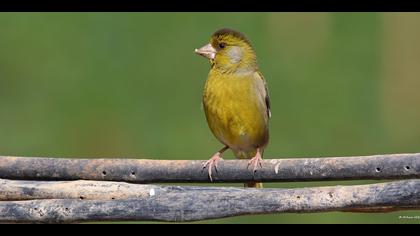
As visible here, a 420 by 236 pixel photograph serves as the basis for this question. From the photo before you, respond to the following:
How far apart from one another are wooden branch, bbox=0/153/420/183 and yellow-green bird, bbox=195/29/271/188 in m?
0.95

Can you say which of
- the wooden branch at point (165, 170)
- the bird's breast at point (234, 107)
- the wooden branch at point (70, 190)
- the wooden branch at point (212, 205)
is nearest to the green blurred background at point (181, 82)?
the bird's breast at point (234, 107)

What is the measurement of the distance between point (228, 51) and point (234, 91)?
0.18m

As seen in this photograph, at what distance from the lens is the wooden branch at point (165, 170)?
4.69m

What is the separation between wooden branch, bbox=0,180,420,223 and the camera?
176 inches

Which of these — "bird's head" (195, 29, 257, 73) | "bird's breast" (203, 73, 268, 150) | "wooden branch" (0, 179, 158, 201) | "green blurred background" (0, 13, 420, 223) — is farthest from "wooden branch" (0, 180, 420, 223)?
"green blurred background" (0, 13, 420, 223)

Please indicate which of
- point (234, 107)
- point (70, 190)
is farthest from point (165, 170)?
point (234, 107)

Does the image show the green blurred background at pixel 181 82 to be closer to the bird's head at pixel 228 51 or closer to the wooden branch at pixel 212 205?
the bird's head at pixel 228 51

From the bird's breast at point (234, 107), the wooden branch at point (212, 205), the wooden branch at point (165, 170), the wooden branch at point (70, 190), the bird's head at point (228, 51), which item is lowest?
the wooden branch at point (212, 205)

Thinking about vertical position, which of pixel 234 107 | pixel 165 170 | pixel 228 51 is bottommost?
pixel 165 170

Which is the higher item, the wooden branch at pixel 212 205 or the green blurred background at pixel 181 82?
the green blurred background at pixel 181 82

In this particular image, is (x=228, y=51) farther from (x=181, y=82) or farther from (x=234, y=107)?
(x=181, y=82)

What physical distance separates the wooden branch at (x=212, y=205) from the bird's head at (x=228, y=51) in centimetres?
151

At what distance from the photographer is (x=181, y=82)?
9.28 metres

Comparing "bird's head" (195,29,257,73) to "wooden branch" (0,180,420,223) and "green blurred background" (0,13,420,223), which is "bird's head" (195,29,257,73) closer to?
"wooden branch" (0,180,420,223)
